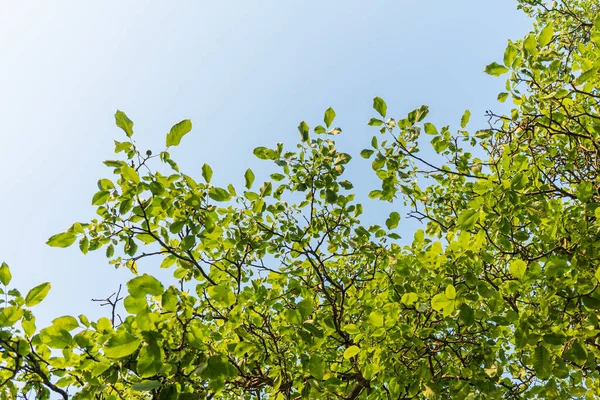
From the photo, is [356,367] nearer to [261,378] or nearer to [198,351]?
[261,378]

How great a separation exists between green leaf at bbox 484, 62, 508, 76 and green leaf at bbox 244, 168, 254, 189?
8.32ft

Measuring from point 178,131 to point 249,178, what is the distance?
0.99 metres

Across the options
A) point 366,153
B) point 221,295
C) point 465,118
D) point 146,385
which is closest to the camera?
point 146,385

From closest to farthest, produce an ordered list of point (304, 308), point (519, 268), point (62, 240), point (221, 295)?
point (221, 295)
point (519, 268)
point (304, 308)
point (62, 240)

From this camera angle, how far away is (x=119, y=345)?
1901 mm

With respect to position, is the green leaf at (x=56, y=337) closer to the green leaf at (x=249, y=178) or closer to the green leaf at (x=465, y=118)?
the green leaf at (x=249, y=178)

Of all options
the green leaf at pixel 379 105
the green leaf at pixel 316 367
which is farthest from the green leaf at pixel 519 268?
the green leaf at pixel 379 105

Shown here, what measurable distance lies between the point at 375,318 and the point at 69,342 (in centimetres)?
210

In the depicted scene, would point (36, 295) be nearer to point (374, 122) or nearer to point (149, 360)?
point (149, 360)

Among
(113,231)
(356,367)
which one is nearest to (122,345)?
(113,231)

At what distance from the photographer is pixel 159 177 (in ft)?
10.8

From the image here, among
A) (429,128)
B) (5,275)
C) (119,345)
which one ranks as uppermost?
(429,128)

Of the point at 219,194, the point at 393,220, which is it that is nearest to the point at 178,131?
the point at 219,194

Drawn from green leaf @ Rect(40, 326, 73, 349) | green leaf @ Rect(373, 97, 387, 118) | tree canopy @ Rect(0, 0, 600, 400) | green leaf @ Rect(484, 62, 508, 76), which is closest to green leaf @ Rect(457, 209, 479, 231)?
tree canopy @ Rect(0, 0, 600, 400)
